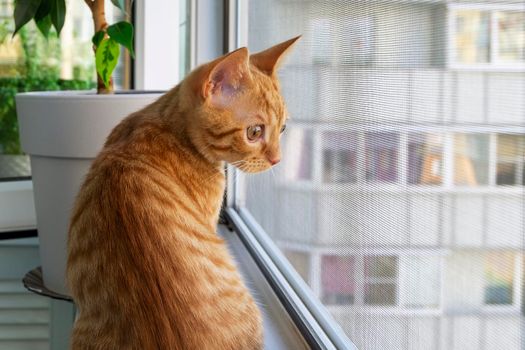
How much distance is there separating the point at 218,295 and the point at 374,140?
267 mm

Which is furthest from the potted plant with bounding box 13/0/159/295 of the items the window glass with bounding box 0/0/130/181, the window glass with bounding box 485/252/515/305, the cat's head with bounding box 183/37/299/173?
the window glass with bounding box 485/252/515/305

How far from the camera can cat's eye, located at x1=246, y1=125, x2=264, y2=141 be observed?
104 centimetres

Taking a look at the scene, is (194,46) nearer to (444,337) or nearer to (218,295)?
(218,295)

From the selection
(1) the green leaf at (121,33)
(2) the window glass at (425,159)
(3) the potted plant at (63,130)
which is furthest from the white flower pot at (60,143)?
(2) the window glass at (425,159)

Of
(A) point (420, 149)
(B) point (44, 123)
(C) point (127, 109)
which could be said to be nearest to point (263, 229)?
(C) point (127, 109)

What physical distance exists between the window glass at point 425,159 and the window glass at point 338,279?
0.72 ft

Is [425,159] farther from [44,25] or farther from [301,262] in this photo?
[44,25]

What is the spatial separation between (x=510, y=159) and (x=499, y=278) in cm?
9

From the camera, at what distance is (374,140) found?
2.63 feet

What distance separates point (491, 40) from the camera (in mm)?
537

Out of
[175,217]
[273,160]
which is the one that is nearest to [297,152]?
[273,160]

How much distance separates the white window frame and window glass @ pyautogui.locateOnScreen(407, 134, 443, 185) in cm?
8

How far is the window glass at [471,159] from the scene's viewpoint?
55 cm

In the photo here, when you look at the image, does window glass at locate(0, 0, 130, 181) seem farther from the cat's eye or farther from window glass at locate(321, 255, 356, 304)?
window glass at locate(321, 255, 356, 304)
